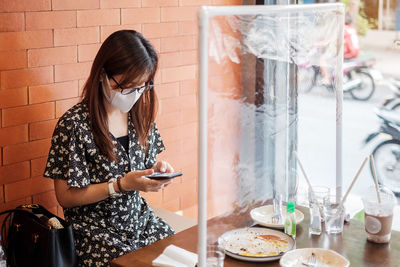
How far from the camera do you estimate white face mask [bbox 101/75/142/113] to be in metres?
2.34

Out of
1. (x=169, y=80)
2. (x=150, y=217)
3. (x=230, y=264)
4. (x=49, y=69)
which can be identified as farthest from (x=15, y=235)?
(x=169, y=80)

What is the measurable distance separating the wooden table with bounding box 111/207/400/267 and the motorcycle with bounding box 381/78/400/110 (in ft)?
4.26

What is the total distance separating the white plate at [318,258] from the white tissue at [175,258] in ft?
0.92

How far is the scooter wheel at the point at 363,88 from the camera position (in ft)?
10.8

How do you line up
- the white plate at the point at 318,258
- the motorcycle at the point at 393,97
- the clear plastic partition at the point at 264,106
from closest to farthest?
the clear plastic partition at the point at 264,106, the white plate at the point at 318,258, the motorcycle at the point at 393,97

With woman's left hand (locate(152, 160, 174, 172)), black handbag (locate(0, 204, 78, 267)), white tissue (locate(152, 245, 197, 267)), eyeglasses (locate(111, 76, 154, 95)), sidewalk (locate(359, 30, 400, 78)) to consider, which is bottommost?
black handbag (locate(0, 204, 78, 267))

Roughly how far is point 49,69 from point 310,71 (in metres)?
1.18

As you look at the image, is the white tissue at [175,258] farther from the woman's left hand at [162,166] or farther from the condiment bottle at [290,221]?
the woman's left hand at [162,166]

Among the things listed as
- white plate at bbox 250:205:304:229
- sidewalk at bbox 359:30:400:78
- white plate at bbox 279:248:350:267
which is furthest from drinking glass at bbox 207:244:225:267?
sidewalk at bbox 359:30:400:78

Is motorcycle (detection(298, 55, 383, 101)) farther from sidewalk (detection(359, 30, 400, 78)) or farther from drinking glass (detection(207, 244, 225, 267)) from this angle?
drinking glass (detection(207, 244, 225, 267))

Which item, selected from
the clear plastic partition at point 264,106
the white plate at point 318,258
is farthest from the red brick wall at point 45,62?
the white plate at point 318,258

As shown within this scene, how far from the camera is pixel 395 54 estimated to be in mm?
3135

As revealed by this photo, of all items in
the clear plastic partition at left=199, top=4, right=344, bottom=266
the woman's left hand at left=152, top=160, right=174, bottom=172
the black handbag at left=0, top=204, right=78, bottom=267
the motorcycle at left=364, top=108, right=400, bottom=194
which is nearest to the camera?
the clear plastic partition at left=199, top=4, right=344, bottom=266

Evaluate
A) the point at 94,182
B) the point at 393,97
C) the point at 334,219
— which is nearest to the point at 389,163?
the point at 393,97
